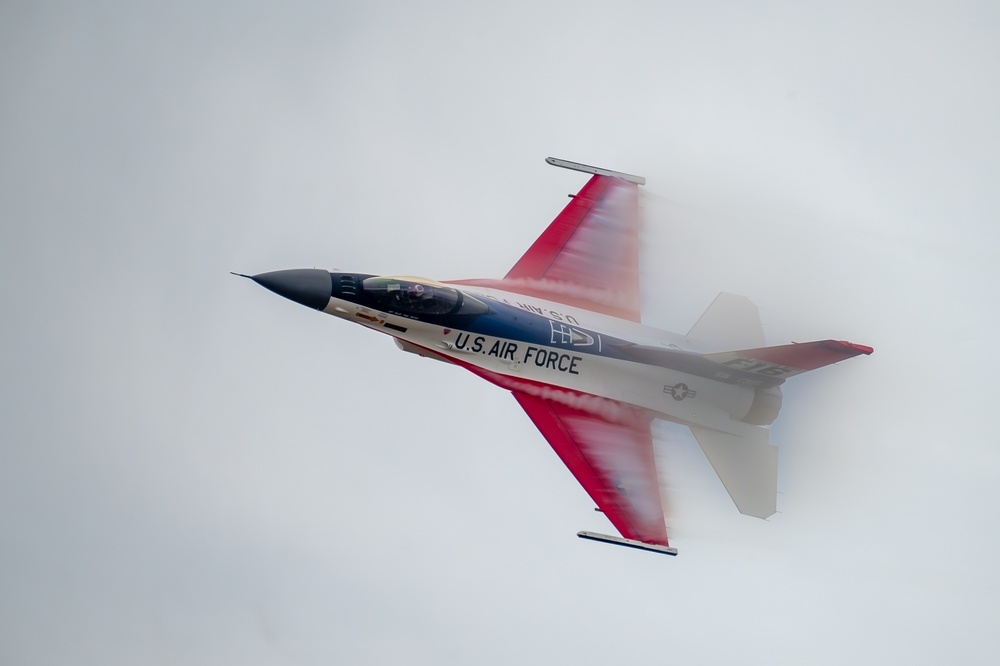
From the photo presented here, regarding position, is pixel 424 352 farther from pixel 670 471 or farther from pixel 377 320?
pixel 670 471

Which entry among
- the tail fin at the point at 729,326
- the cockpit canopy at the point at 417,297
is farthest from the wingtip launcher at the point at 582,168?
the cockpit canopy at the point at 417,297

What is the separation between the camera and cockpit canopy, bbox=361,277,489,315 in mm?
20734

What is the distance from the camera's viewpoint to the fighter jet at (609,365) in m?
21.2

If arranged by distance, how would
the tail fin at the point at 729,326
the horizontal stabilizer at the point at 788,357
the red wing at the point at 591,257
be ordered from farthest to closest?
the red wing at the point at 591,257 → the tail fin at the point at 729,326 → the horizontal stabilizer at the point at 788,357

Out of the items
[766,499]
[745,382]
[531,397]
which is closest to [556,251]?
[531,397]

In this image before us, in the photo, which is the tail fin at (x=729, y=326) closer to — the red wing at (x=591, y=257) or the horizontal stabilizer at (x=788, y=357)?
the horizontal stabilizer at (x=788, y=357)

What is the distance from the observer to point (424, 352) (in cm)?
2169

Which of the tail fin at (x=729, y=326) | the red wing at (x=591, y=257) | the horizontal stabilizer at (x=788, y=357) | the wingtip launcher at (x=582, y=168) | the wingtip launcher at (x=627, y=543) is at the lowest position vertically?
the wingtip launcher at (x=627, y=543)

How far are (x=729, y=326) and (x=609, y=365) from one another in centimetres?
283

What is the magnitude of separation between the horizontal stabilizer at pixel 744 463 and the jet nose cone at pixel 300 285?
27.1 feet

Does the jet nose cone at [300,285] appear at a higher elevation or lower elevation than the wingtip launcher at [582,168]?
lower

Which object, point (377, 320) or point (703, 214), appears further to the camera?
point (703, 214)

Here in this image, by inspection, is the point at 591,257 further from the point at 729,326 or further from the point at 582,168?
the point at 729,326

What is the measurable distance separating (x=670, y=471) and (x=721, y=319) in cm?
342
